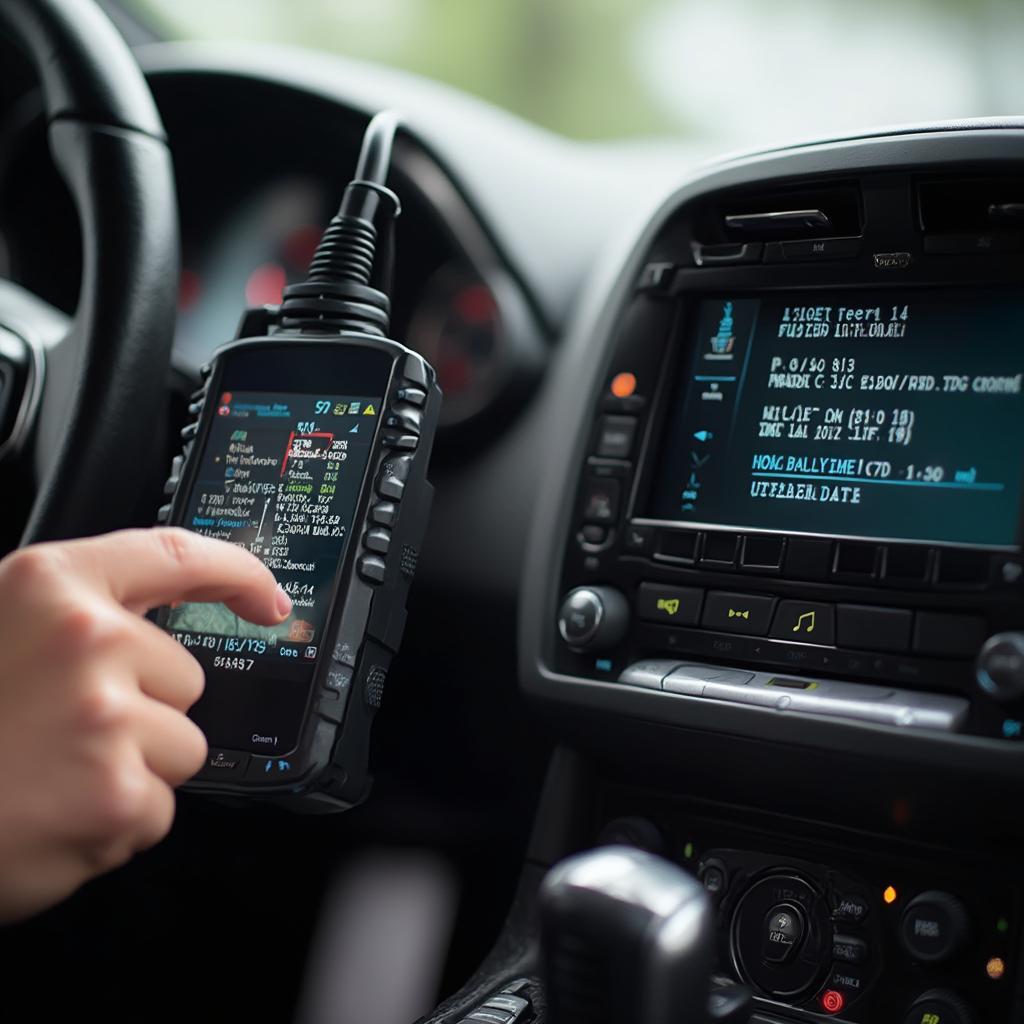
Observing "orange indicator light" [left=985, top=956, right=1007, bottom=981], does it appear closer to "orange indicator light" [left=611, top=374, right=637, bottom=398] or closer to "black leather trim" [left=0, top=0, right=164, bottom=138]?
"orange indicator light" [left=611, top=374, right=637, bottom=398]

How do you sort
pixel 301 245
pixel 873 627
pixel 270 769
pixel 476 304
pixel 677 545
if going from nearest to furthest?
pixel 270 769 < pixel 873 627 < pixel 677 545 < pixel 476 304 < pixel 301 245

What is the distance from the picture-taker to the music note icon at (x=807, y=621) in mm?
996

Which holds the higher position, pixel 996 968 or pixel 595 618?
pixel 595 618

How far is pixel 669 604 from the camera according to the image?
106cm

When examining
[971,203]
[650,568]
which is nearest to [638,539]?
[650,568]

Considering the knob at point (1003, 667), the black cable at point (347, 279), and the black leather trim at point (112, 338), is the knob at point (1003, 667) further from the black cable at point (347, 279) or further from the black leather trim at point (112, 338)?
the black leather trim at point (112, 338)

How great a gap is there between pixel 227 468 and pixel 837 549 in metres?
0.46

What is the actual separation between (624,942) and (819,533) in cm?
44

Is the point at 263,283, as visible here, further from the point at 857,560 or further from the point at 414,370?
the point at 857,560

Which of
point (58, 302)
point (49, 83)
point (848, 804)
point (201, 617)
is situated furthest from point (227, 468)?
point (58, 302)

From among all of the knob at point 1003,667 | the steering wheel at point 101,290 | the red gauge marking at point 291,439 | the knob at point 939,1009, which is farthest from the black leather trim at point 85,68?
the knob at point 939,1009

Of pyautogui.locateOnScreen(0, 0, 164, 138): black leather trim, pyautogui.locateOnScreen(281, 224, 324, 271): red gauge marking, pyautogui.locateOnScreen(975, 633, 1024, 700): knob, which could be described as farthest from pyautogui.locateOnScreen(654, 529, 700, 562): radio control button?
pyautogui.locateOnScreen(281, 224, 324, 271): red gauge marking

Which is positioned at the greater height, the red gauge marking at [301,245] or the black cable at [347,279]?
the red gauge marking at [301,245]

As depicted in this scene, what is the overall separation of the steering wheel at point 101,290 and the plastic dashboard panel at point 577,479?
0.35 metres
